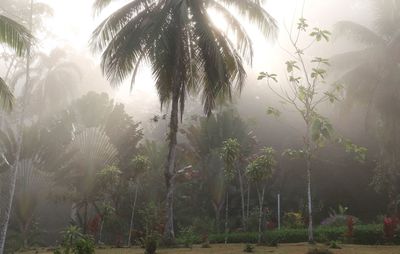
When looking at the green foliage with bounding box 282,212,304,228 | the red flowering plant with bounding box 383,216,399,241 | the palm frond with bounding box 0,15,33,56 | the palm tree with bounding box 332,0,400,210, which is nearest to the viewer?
the palm frond with bounding box 0,15,33,56

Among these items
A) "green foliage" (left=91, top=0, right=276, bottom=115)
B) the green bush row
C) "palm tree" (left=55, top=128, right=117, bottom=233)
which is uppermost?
"green foliage" (left=91, top=0, right=276, bottom=115)

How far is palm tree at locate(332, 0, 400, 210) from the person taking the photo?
75.6 feet

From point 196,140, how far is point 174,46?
10871mm

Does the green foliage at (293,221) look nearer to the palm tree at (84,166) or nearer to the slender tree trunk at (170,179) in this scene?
the slender tree trunk at (170,179)

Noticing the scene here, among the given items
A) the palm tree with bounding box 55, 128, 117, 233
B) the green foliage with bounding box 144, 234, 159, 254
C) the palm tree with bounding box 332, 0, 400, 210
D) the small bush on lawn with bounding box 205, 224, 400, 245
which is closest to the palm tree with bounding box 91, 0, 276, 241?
the green foliage with bounding box 144, 234, 159, 254

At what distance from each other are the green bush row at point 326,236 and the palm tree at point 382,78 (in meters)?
7.70

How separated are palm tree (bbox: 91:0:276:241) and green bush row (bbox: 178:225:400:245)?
13.6 ft

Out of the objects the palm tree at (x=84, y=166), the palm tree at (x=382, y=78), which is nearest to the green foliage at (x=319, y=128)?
the palm tree at (x=84, y=166)

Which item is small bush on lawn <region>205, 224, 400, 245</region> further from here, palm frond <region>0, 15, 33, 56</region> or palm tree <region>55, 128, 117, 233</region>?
palm frond <region>0, 15, 33, 56</region>

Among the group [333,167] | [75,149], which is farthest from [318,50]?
[75,149]

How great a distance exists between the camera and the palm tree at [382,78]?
907 inches

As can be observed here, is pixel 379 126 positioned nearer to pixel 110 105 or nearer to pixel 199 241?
pixel 199 241

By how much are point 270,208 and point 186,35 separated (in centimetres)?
1514

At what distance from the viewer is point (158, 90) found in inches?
651
